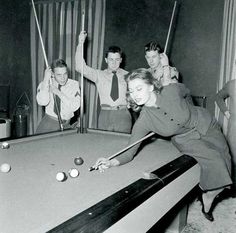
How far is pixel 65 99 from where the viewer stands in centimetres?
325

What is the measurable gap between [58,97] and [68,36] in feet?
6.88

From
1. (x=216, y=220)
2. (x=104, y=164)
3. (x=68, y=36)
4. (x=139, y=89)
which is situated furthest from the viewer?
(x=68, y=36)

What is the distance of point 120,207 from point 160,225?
1519 millimetres

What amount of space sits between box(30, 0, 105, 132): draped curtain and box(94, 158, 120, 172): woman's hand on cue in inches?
118

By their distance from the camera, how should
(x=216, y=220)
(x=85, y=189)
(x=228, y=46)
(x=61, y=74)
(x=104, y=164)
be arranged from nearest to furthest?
1. (x=85, y=189)
2. (x=104, y=164)
3. (x=216, y=220)
4. (x=61, y=74)
5. (x=228, y=46)

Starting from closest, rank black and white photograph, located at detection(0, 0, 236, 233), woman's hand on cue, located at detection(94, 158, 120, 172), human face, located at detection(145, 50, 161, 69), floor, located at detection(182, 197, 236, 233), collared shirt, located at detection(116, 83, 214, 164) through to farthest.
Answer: black and white photograph, located at detection(0, 0, 236, 233), woman's hand on cue, located at detection(94, 158, 120, 172), collared shirt, located at detection(116, 83, 214, 164), floor, located at detection(182, 197, 236, 233), human face, located at detection(145, 50, 161, 69)

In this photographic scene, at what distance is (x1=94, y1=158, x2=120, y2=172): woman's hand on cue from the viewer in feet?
5.34

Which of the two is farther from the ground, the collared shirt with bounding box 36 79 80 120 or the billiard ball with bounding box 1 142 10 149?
the collared shirt with bounding box 36 79 80 120

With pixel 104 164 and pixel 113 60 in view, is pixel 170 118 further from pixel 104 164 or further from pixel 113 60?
pixel 113 60

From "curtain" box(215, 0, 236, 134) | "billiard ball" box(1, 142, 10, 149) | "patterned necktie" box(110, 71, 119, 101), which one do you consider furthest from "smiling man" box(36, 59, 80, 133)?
"curtain" box(215, 0, 236, 134)

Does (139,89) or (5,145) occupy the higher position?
(139,89)

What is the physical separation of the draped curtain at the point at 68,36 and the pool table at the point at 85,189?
2.75 meters

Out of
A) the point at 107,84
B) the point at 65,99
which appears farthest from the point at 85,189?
the point at 107,84

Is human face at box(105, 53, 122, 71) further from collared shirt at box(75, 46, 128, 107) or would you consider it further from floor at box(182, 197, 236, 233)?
floor at box(182, 197, 236, 233)
